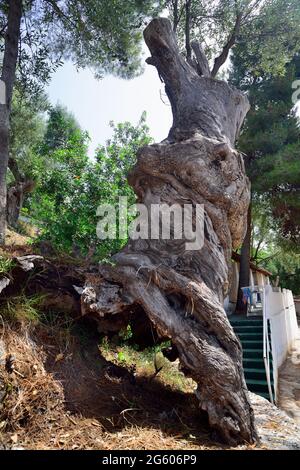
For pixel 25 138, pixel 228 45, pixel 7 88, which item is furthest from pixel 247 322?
pixel 25 138

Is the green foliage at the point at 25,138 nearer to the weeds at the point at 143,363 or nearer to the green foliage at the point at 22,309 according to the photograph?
the weeds at the point at 143,363

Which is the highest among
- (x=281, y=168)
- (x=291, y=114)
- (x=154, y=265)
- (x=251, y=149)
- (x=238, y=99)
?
(x=291, y=114)

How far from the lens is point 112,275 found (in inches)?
104

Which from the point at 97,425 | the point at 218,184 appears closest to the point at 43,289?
the point at 97,425

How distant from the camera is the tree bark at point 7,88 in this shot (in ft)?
12.7

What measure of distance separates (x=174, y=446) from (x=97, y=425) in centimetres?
52

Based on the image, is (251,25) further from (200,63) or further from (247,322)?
(247,322)

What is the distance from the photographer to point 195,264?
2.88 metres

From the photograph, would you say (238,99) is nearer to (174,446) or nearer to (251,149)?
(174,446)

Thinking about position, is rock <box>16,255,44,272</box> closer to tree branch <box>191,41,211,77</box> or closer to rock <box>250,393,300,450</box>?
rock <box>250,393,300,450</box>

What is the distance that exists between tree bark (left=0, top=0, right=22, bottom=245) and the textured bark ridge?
5.53 feet

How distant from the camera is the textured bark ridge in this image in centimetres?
229

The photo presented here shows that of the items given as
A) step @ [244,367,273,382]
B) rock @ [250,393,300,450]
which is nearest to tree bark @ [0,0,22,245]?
rock @ [250,393,300,450]

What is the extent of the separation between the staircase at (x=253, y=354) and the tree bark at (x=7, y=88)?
5316 mm
